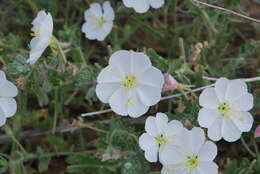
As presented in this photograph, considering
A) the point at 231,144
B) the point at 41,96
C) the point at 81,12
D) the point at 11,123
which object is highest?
the point at 81,12

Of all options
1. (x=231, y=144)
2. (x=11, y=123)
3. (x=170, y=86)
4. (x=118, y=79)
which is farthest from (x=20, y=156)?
(x=231, y=144)

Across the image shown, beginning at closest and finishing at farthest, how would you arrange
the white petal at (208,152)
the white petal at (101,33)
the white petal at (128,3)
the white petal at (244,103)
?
the white petal at (208,152)
the white petal at (244,103)
the white petal at (128,3)
the white petal at (101,33)

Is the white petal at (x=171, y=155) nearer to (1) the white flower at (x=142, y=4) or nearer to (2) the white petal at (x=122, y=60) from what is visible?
(2) the white petal at (x=122, y=60)

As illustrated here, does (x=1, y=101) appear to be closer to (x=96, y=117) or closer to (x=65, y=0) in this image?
(x=96, y=117)

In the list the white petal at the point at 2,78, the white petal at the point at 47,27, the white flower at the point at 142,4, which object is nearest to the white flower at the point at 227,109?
the white flower at the point at 142,4

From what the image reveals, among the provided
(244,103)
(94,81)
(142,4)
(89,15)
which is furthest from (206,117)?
(89,15)

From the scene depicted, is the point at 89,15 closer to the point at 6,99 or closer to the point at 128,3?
the point at 128,3
